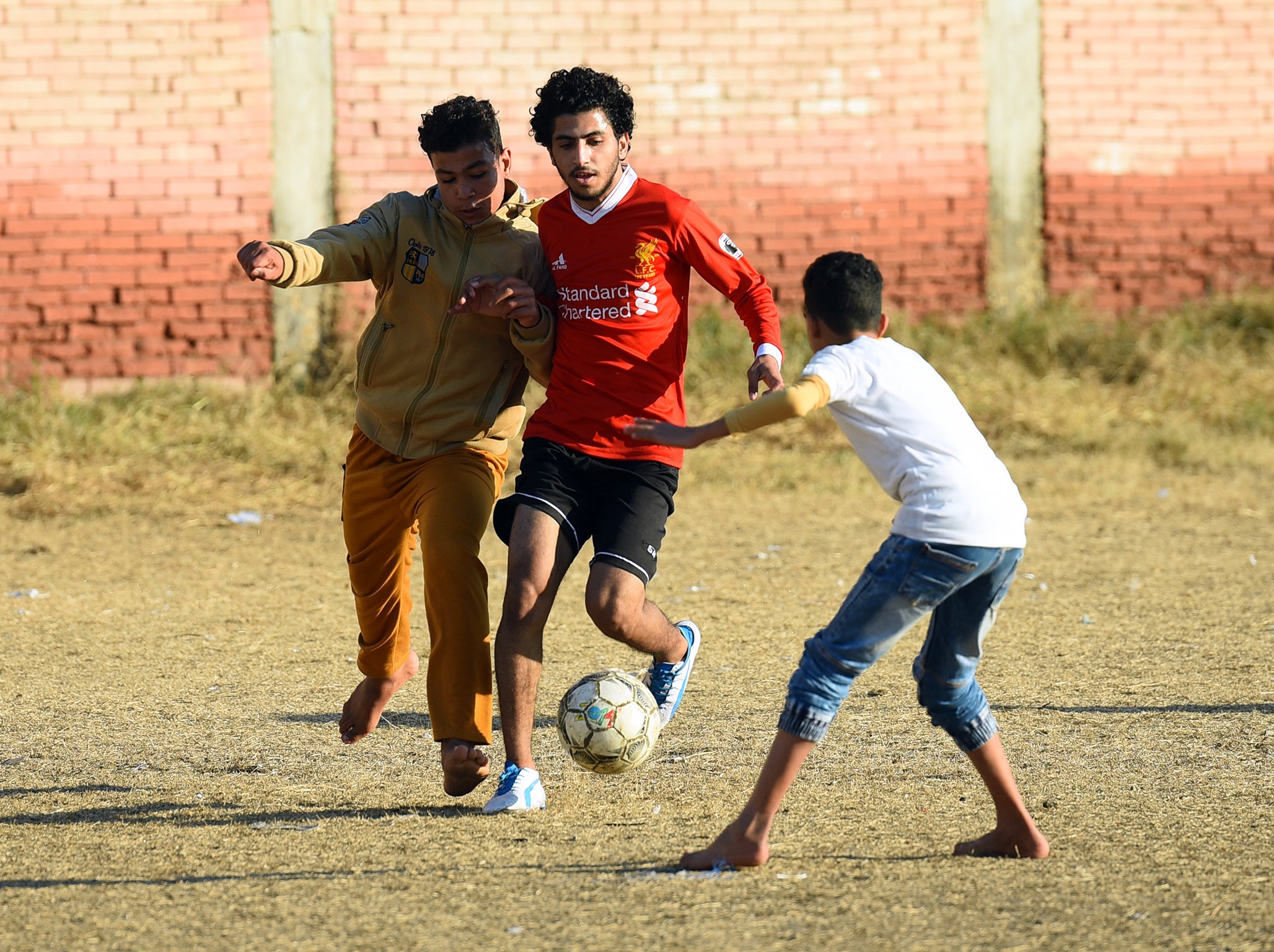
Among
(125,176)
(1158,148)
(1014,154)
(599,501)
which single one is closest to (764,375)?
(599,501)

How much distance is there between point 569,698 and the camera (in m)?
4.41

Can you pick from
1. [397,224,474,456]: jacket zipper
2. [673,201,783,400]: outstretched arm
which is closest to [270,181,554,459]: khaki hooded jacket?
[397,224,474,456]: jacket zipper

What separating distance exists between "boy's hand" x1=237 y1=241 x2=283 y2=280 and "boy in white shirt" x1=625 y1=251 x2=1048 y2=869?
1231 millimetres

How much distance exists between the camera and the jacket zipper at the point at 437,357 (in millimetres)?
4594

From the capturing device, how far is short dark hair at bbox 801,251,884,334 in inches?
148

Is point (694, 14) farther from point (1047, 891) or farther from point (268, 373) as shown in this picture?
point (1047, 891)

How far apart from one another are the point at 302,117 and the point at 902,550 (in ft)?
29.3

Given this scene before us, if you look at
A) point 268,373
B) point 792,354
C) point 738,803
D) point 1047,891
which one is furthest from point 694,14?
point 1047,891

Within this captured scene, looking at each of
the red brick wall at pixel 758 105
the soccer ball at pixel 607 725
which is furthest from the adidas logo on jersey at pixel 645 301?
the red brick wall at pixel 758 105

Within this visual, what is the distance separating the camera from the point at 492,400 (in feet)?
15.3

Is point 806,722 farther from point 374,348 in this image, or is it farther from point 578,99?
point 578,99

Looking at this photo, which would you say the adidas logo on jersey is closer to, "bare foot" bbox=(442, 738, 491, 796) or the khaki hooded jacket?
the khaki hooded jacket

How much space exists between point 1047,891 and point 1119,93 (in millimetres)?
10161

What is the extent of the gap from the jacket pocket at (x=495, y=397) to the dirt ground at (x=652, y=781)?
45.1 inches
